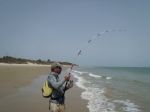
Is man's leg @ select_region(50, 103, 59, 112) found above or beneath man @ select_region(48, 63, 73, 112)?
beneath

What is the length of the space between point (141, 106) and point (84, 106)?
269cm

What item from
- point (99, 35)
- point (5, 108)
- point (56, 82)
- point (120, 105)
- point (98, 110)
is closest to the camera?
point (56, 82)

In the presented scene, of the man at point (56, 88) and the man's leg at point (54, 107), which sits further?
the man's leg at point (54, 107)

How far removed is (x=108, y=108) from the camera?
10.5m

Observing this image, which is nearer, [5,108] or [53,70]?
[53,70]

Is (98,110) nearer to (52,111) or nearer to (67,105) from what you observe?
(67,105)

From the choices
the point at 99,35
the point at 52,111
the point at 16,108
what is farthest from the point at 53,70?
the point at 16,108

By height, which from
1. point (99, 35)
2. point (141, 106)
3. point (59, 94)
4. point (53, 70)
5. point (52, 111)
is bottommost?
point (141, 106)

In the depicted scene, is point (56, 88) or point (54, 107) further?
point (54, 107)

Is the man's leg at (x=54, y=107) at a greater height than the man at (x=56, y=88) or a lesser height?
lesser

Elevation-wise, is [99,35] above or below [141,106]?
above

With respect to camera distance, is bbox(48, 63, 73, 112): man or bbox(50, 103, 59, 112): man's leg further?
bbox(50, 103, 59, 112): man's leg

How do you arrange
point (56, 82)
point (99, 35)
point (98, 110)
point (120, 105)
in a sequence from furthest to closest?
point (120, 105)
point (98, 110)
point (99, 35)
point (56, 82)

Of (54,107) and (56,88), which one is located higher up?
Result: (56,88)
